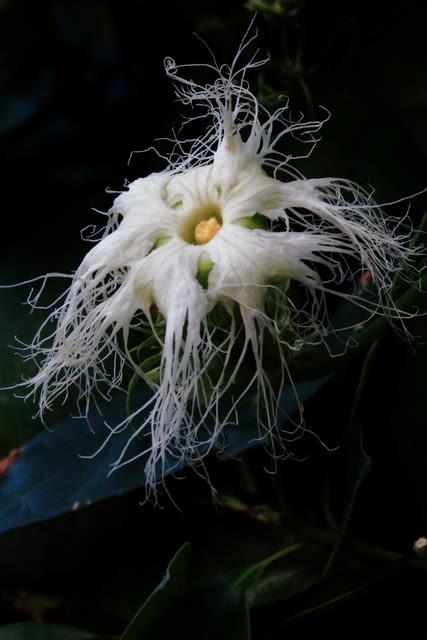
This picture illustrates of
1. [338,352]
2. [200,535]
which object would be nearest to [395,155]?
[338,352]

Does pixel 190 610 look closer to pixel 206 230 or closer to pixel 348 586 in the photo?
pixel 348 586

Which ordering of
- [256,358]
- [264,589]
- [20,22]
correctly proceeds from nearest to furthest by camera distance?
[256,358], [264,589], [20,22]

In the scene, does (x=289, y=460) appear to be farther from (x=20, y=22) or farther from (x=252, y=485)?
(x=20, y=22)

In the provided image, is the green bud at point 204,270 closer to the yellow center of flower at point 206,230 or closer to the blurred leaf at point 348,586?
the yellow center of flower at point 206,230

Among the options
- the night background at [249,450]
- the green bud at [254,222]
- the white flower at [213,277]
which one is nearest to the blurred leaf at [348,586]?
the night background at [249,450]

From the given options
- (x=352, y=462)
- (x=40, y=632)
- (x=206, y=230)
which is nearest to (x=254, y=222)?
(x=206, y=230)
